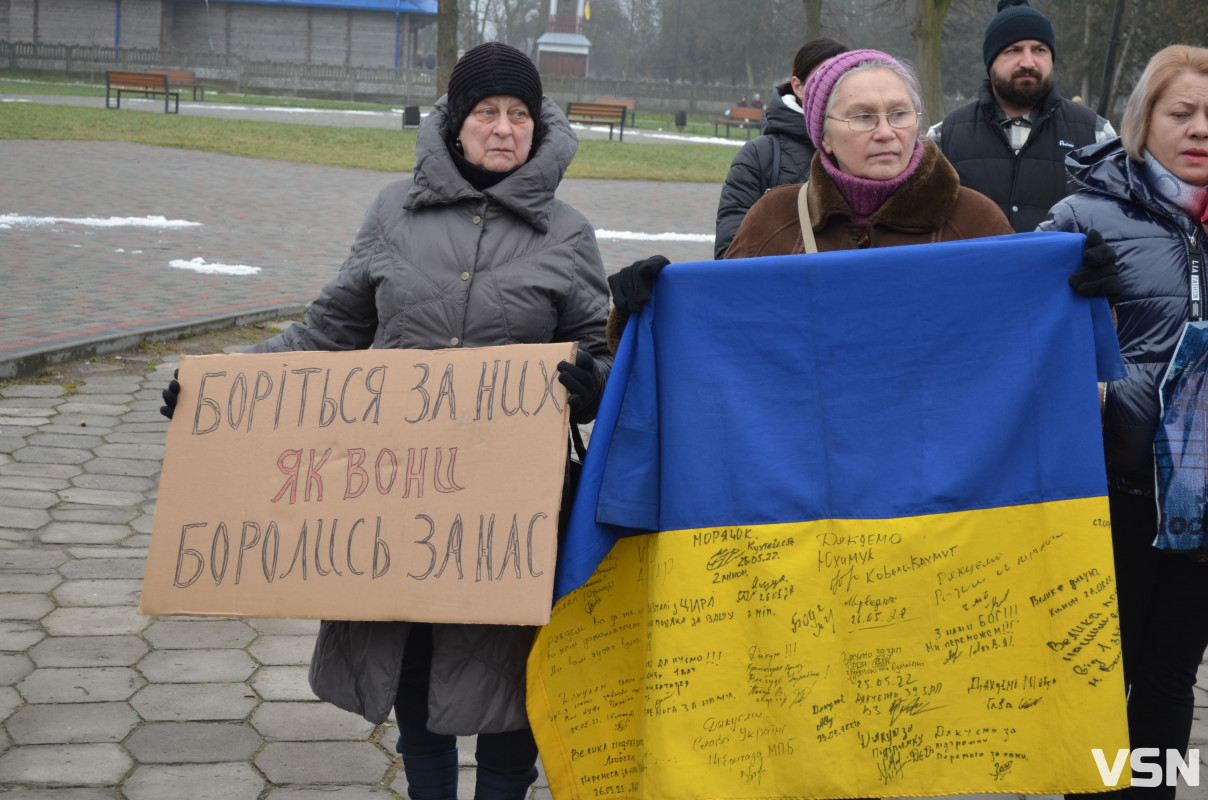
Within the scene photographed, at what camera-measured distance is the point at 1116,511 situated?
9.95 ft

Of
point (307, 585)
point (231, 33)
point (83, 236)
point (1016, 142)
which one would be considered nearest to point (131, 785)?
point (307, 585)

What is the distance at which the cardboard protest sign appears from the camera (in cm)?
259

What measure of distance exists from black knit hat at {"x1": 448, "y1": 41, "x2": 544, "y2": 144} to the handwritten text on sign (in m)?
1.04

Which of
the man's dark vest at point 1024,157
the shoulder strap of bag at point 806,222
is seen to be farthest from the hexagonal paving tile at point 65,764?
the man's dark vest at point 1024,157

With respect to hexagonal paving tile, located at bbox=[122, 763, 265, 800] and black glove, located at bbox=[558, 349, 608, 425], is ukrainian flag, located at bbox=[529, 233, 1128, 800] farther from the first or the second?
hexagonal paving tile, located at bbox=[122, 763, 265, 800]

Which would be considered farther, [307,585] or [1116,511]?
[1116,511]

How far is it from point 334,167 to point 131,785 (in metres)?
18.7

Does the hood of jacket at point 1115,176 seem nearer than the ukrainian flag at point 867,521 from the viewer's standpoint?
No

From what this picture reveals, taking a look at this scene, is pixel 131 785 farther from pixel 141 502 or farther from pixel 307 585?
pixel 141 502

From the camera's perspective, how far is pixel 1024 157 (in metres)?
4.82

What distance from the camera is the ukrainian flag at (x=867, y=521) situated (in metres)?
2.62

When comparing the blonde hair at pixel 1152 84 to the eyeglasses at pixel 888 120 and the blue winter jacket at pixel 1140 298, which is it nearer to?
the blue winter jacket at pixel 1140 298

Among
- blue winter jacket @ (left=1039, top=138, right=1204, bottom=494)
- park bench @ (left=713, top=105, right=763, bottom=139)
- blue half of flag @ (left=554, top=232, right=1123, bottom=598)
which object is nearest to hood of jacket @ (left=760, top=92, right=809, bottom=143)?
blue winter jacket @ (left=1039, top=138, right=1204, bottom=494)

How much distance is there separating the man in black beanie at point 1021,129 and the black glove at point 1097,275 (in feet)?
7.16
